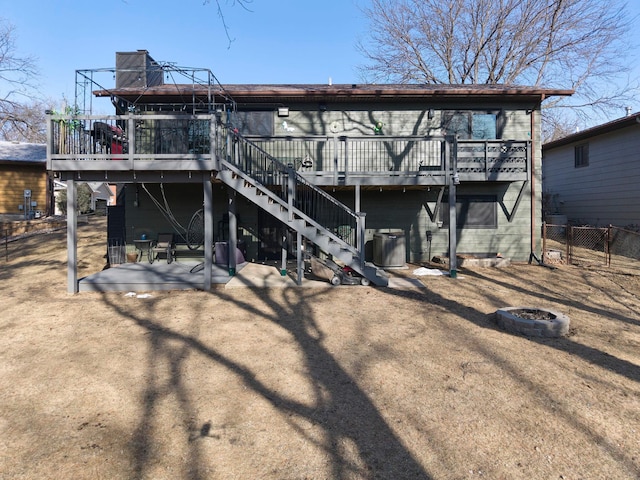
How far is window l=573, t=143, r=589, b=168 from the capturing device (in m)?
15.8

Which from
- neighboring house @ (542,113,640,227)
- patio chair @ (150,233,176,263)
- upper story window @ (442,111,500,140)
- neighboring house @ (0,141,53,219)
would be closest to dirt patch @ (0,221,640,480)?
patio chair @ (150,233,176,263)

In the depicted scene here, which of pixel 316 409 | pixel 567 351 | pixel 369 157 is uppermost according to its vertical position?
pixel 369 157

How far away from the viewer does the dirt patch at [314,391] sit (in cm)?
276

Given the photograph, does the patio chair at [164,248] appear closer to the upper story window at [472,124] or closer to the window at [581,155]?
the upper story window at [472,124]

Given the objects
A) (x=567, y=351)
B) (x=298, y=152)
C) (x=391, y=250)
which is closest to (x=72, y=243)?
(x=298, y=152)

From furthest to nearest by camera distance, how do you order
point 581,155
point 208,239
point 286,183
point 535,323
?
point 581,155, point 286,183, point 208,239, point 535,323

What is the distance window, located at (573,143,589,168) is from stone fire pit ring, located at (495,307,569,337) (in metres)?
13.4

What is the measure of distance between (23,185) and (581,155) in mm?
28214

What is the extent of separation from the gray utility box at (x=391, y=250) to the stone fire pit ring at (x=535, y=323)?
4.92 metres

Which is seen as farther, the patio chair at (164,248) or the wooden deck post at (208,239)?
the patio chair at (164,248)

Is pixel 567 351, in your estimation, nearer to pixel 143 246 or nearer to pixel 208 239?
pixel 208 239

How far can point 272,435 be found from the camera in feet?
10.1

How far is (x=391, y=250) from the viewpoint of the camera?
35.1 ft

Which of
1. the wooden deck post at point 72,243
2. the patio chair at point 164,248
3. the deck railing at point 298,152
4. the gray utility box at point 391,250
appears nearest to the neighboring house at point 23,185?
the patio chair at point 164,248
